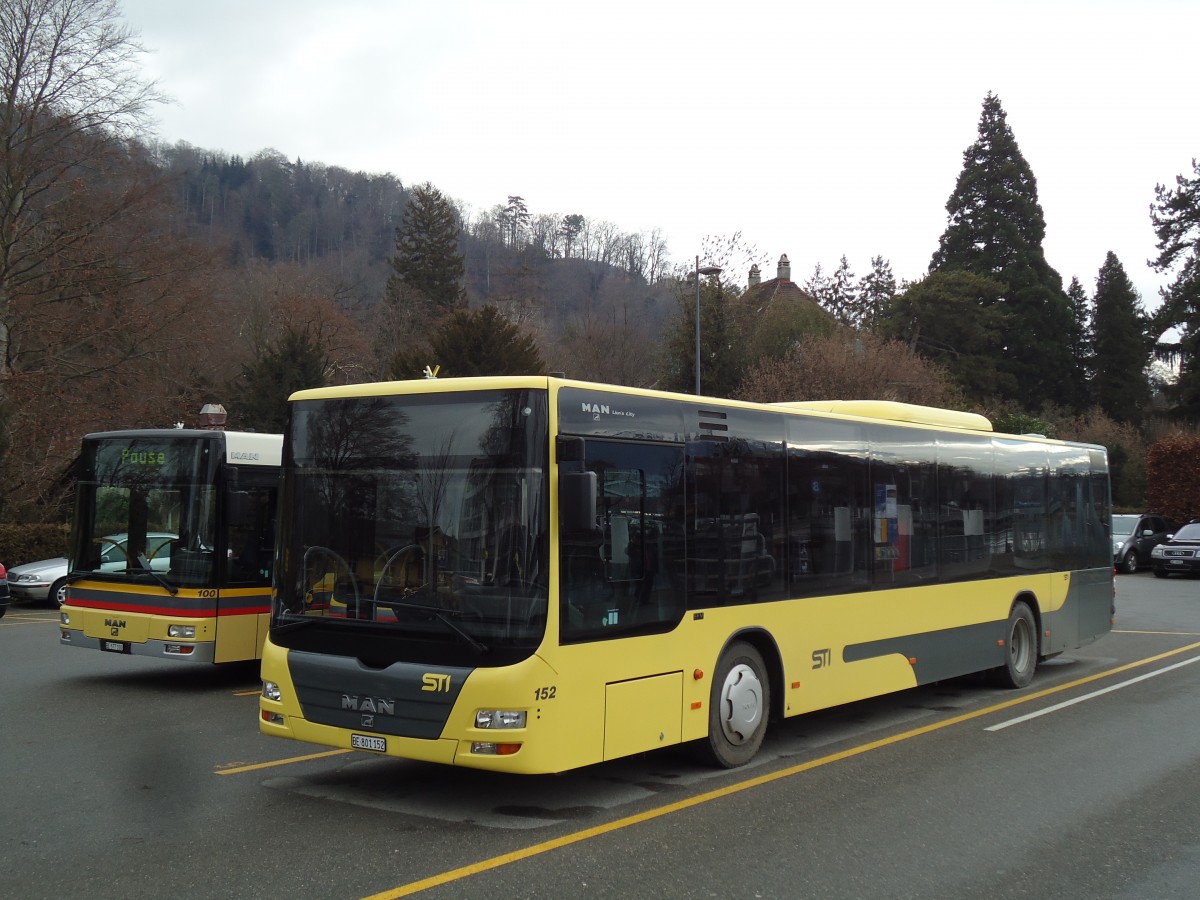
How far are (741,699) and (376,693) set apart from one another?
2.83m

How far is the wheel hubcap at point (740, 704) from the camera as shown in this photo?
26.1 ft

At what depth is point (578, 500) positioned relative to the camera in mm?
6422

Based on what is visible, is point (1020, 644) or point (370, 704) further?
point (1020, 644)

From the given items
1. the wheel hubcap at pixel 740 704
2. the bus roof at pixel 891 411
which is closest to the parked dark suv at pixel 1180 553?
the bus roof at pixel 891 411

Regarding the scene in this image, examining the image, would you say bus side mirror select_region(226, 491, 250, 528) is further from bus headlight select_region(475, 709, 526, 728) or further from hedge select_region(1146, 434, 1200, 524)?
hedge select_region(1146, 434, 1200, 524)

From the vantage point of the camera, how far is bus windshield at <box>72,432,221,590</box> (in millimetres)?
11422

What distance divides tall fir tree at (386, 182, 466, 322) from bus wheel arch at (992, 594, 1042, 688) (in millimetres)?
59865

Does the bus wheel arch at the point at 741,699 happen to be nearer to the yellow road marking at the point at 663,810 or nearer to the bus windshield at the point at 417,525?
the yellow road marking at the point at 663,810

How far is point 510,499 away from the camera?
21.5 ft

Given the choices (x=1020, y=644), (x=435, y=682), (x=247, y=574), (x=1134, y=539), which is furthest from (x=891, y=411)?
(x=1134, y=539)

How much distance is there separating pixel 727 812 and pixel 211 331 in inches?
1114

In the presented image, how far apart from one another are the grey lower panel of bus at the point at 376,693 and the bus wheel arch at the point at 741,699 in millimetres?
2175

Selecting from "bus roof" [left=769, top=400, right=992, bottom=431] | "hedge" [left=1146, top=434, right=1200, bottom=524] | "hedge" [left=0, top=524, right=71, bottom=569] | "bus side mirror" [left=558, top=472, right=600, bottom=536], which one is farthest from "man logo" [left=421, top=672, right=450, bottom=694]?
"hedge" [left=1146, top=434, right=1200, bottom=524]

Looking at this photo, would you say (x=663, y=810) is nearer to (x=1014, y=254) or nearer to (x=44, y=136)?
(x=44, y=136)
